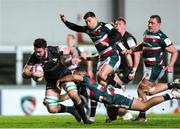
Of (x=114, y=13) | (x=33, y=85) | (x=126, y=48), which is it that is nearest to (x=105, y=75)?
(x=126, y=48)

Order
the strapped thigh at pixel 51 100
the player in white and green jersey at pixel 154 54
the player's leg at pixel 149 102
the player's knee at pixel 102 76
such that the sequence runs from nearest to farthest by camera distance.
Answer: the player's leg at pixel 149 102
the strapped thigh at pixel 51 100
the player's knee at pixel 102 76
the player in white and green jersey at pixel 154 54

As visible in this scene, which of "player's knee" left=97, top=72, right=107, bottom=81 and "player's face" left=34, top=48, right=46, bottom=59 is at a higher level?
"player's face" left=34, top=48, right=46, bottom=59

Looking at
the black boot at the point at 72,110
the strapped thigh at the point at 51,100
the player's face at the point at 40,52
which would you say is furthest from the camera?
the strapped thigh at the point at 51,100

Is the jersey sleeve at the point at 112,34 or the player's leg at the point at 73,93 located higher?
the jersey sleeve at the point at 112,34

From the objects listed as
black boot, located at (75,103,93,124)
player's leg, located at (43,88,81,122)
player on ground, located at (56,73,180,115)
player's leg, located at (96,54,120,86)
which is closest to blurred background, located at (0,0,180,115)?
player's leg, located at (96,54,120,86)

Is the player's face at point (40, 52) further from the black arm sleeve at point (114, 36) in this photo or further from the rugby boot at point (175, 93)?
the rugby boot at point (175, 93)

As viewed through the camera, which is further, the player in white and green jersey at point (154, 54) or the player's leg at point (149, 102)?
the player in white and green jersey at point (154, 54)

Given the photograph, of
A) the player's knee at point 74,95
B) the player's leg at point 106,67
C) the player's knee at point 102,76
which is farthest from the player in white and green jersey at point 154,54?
the player's knee at point 74,95

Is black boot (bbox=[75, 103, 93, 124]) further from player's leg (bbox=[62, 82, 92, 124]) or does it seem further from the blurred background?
the blurred background

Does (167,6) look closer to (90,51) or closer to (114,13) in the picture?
(114,13)

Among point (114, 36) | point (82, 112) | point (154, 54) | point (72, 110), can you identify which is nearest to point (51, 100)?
point (72, 110)

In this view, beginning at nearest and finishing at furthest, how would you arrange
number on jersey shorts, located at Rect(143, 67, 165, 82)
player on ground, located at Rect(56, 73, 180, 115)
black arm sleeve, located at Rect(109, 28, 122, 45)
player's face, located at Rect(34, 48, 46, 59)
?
player on ground, located at Rect(56, 73, 180, 115) < player's face, located at Rect(34, 48, 46, 59) < black arm sleeve, located at Rect(109, 28, 122, 45) < number on jersey shorts, located at Rect(143, 67, 165, 82)

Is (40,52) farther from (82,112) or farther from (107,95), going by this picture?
(107,95)

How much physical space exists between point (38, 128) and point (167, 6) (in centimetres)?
1760
